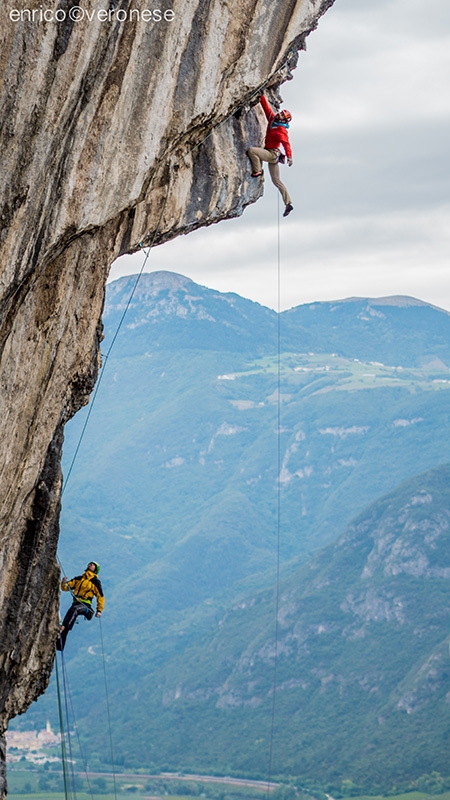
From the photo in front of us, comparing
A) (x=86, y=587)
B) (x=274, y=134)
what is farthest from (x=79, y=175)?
(x=86, y=587)

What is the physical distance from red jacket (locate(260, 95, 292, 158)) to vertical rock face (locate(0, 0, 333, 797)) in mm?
376

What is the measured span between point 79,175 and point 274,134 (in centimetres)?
668

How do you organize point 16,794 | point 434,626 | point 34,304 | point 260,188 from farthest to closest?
point 434,626, point 16,794, point 260,188, point 34,304

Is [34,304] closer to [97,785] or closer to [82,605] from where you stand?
[82,605]

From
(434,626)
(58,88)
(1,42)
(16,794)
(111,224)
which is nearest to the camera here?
(1,42)

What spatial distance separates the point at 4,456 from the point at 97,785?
177589 millimetres

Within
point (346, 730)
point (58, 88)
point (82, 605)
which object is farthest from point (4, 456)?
point (346, 730)

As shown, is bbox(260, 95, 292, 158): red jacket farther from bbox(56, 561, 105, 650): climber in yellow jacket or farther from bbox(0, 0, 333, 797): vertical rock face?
bbox(56, 561, 105, 650): climber in yellow jacket

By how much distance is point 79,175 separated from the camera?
13.8m

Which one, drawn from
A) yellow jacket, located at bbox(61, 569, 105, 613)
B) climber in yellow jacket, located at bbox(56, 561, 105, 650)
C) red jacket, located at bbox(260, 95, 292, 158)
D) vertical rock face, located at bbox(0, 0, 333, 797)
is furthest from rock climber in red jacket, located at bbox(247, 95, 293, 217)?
yellow jacket, located at bbox(61, 569, 105, 613)

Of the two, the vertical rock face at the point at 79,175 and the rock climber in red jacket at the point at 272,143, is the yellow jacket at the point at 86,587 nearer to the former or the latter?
the vertical rock face at the point at 79,175

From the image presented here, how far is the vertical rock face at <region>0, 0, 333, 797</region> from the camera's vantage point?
12.6 meters

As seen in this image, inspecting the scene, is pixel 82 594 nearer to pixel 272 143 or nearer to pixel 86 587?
pixel 86 587

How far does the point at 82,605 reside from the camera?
21.6 metres
